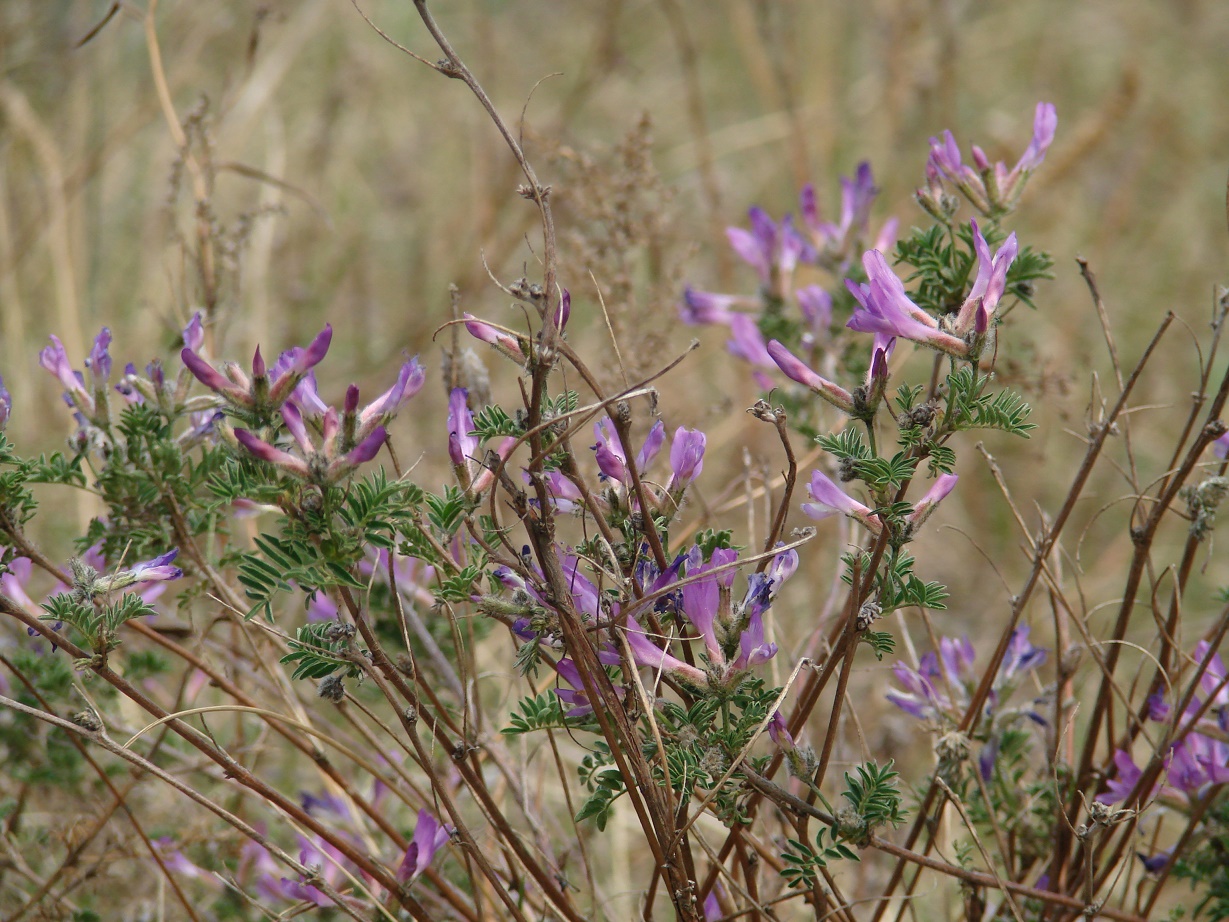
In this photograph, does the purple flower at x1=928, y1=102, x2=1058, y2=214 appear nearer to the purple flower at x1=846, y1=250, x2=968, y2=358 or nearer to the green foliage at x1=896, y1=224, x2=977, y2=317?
the green foliage at x1=896, y1=224, x2=977, y2=317

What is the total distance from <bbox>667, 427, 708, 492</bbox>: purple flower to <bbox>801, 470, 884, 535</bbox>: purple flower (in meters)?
0.13

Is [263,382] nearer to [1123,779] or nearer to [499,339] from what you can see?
[499,339]

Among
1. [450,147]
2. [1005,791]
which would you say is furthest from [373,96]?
[1005,791]

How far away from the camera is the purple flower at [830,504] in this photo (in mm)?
1189

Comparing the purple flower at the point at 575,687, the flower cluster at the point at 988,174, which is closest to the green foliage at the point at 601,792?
the purple flower at the point at 575,687

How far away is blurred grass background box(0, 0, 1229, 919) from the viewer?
11.1 feet

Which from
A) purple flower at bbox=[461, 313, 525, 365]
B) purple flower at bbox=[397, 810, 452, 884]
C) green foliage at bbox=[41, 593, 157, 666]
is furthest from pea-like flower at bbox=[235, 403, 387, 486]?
purple flower at bbox=[397, 810, 452, 884]

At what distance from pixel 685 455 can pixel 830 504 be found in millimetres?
170

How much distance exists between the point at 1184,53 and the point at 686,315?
444 cm

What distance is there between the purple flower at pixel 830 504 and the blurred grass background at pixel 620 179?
936mm

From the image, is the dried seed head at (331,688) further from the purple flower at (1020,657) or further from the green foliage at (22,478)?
the purple flower at (1020,657)

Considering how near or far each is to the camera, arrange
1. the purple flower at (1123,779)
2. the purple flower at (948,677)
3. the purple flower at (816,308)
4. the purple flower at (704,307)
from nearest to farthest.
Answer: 1. the purple flower at (1123,779)
2. the purple flower at (948,677)
3. the purple flower at (816,308)
4. the purple flower at (704,307)

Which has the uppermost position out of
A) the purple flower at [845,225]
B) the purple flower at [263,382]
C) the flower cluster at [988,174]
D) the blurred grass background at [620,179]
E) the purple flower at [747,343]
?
the blurred grass background at [620,179]

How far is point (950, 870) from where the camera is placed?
4.22 feet
